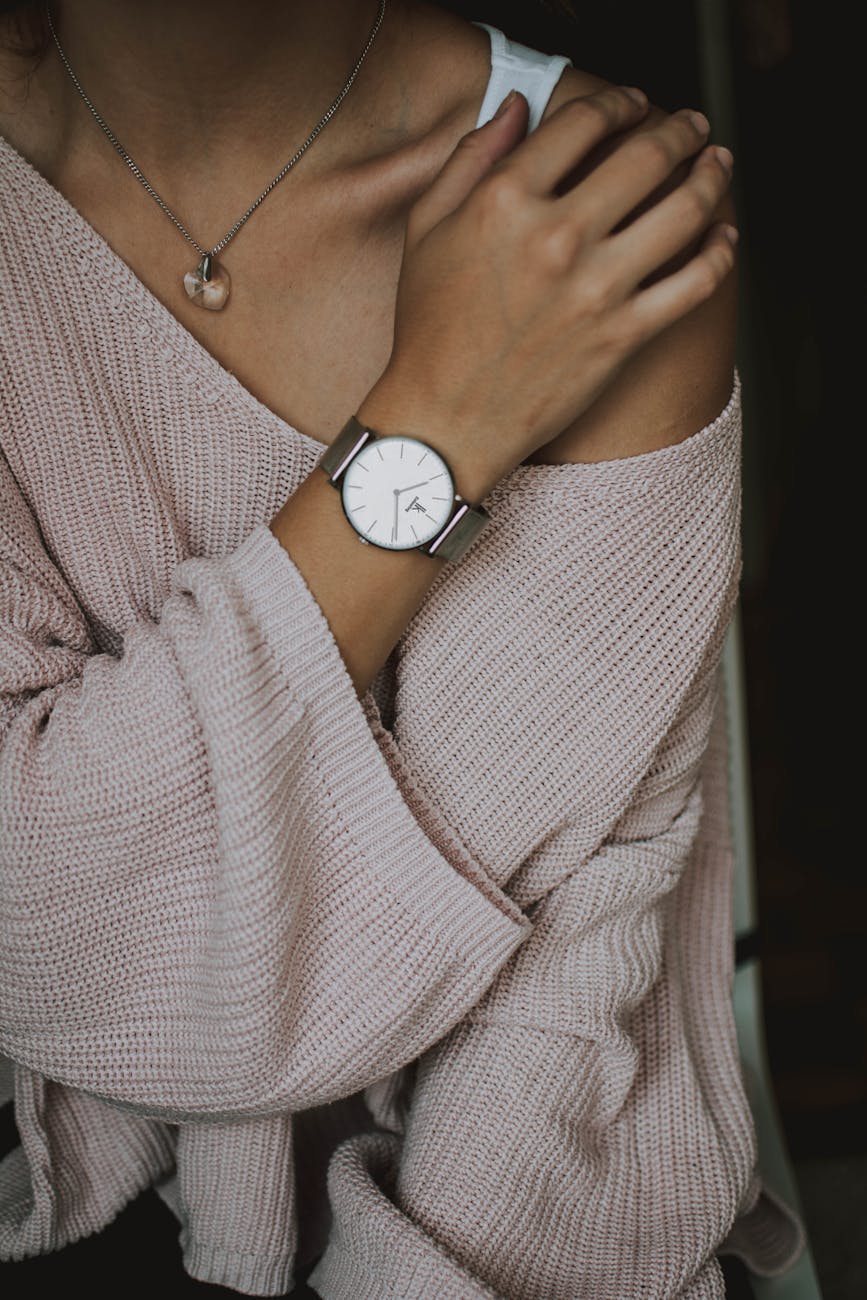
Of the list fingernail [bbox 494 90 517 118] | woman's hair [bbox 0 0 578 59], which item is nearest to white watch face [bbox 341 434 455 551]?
fingernail [bbox 494 90 517 118]

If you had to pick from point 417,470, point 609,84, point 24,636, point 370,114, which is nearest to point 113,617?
point 24,636

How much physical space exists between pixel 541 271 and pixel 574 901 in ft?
1.43

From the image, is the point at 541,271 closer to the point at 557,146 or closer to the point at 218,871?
the point at 557,146

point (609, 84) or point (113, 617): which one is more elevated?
point (609, 84)

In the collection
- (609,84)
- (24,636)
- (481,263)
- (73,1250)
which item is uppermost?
(609,84)

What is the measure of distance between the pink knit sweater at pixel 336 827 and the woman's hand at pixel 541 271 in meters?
0.08

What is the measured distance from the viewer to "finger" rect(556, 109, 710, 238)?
63 cm

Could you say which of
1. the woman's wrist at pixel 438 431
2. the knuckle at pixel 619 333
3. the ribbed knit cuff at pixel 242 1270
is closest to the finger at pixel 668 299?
the knuckle at pixel 619 333

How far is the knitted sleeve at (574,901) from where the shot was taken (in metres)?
0.75

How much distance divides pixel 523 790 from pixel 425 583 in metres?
0.17

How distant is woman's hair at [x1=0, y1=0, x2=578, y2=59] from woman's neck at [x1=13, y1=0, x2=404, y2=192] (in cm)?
1

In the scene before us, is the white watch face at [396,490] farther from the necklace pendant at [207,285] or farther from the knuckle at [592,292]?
the necklace pendant at [207,285]

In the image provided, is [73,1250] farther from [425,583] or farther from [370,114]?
[370,114]

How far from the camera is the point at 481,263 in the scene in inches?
25.4
